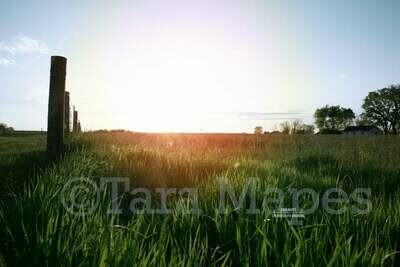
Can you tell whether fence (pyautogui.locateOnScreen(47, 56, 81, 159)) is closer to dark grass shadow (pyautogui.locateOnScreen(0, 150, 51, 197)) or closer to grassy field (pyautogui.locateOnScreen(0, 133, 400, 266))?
dark grass shadow (pyautogui.locateOnScreen(0, 150, 51, 197))

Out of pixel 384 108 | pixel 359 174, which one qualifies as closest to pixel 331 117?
pixel 384 108

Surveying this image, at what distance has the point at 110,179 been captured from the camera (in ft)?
18.7

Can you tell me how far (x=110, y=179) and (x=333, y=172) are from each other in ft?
13.7

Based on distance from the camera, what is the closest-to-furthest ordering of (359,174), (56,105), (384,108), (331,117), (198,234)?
(198,234) < (359,174) < (56,105) < (384,108) < (331,117)

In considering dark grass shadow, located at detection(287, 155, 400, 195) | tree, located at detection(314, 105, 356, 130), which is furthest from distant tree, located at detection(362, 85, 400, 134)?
dark grass shadow, located at detection(287, 155, 400, 195)

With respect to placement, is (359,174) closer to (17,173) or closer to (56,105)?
(56,105)

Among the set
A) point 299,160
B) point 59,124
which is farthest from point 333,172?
point 59,124

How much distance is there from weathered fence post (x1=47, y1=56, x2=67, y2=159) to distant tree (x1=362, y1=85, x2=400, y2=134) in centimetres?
10301

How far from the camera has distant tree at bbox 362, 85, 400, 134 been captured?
96562 millimetres

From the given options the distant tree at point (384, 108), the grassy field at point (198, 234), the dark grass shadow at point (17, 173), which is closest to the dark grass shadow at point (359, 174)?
the grassy field at point (198, 234)

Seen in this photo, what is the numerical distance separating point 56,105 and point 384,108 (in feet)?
345

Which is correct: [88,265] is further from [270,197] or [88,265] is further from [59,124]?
[59,124]

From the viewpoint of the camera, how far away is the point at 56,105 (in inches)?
289

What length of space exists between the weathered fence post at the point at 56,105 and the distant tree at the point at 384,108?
103014 mm
